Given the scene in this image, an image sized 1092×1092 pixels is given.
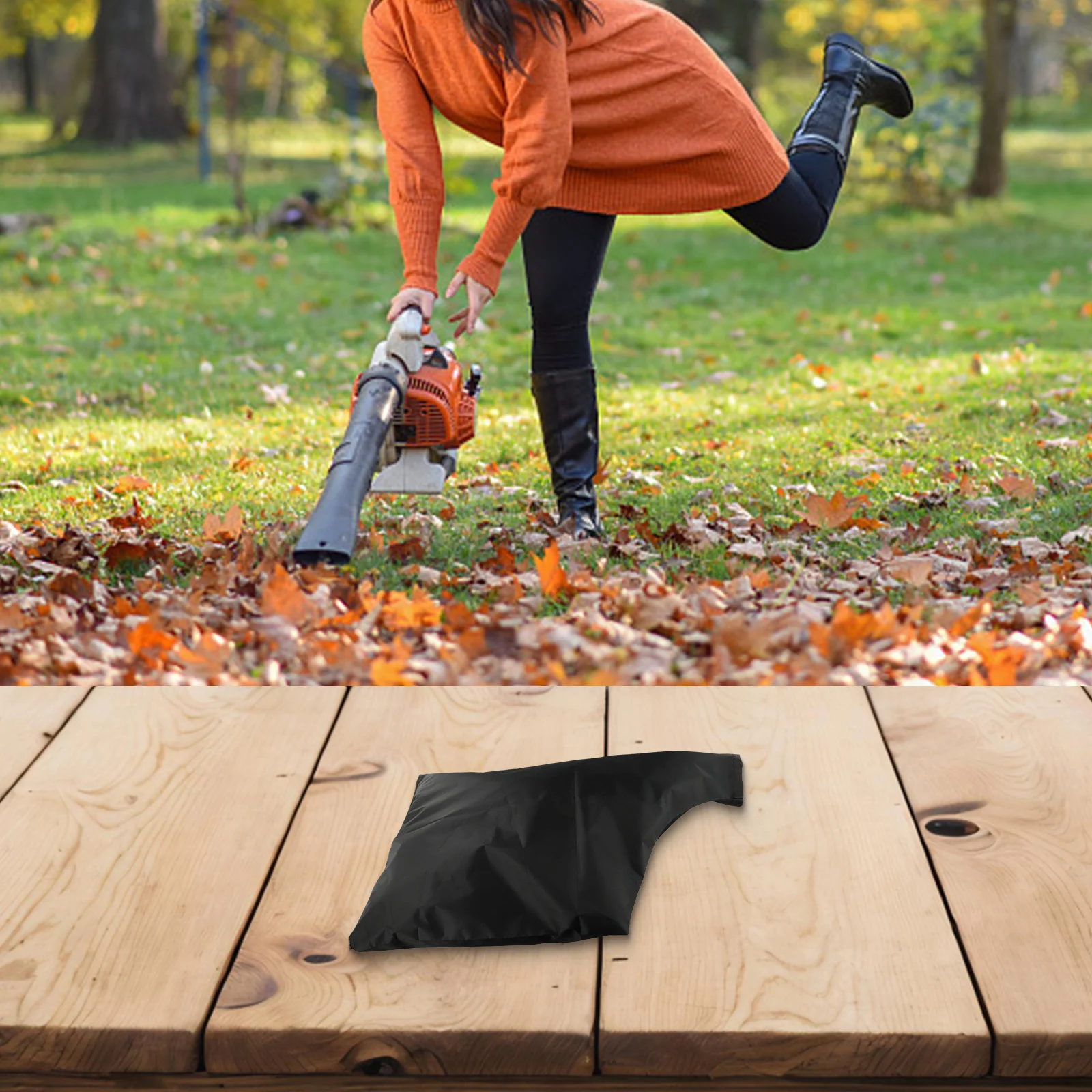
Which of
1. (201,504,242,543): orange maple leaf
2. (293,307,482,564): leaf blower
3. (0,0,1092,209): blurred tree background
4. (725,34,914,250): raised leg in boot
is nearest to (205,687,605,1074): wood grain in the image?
(293,307,482,564): leaf blower

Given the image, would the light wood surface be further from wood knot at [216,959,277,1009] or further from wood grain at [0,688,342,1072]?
wood knot at [216,959,277,1009]

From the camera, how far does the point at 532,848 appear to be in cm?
192

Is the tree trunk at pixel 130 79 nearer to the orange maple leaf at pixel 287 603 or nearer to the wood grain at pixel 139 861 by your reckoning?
the orange maple leaf at pixel 287 603

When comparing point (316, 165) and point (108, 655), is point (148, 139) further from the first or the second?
point (108, 655)

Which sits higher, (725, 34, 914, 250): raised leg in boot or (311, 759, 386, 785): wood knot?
(725, 34, 914, 250): raised leg in boot

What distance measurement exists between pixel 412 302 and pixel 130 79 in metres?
19.9

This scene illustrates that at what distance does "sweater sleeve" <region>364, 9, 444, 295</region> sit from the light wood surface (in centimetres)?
145

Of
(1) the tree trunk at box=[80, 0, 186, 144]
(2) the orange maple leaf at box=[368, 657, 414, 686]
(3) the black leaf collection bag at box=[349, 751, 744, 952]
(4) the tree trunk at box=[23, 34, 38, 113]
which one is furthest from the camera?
(4) the tree trunk at box=[23, 34, 38, 113]

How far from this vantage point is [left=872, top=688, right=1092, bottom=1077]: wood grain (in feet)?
5.12

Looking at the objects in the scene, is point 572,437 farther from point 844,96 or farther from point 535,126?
point 844,96

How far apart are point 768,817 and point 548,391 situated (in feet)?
7.19

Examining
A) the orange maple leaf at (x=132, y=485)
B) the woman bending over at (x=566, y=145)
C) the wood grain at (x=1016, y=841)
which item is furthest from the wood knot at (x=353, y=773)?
the orange maple leaf at (x=132, y=485)

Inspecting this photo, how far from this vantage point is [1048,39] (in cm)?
3838

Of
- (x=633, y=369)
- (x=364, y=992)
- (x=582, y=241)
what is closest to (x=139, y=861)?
(x=364, y=992)
